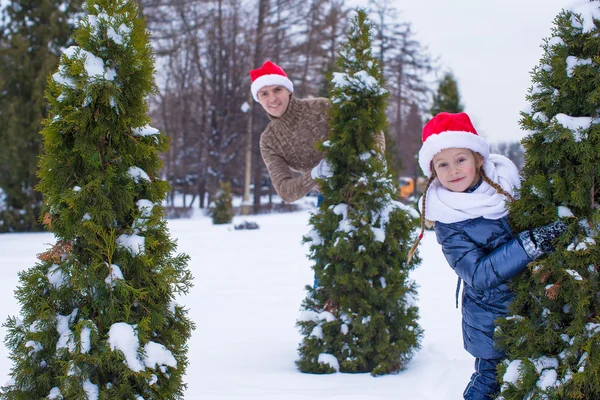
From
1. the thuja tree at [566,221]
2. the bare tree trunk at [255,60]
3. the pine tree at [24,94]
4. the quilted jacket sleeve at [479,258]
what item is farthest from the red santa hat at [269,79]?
the bare tree trunk at [255,60]

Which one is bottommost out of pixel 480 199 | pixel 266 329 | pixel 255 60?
pixel 266 329

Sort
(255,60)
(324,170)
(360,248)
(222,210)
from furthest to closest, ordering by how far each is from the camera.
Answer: (255,60), (222,210), (324,170), (360,248)

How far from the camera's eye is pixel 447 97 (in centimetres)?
1580

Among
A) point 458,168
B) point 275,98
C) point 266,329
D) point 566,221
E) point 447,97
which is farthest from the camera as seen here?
point 447,97

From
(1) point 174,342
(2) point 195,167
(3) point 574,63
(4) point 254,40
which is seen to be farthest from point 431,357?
(2) point 195,167

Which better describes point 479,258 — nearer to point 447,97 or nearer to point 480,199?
point 480,199

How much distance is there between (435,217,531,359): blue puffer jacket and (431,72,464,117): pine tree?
44.5 feet

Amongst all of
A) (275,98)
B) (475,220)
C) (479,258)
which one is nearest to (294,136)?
(275,98)

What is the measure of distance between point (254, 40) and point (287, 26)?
1.80 m

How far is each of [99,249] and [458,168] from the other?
1.85 meters

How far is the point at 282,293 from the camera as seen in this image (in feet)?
26.2

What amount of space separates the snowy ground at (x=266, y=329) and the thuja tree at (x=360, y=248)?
23cm

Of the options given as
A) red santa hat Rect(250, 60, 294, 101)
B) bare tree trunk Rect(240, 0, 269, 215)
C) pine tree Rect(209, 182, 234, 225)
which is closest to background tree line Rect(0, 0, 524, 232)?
bare tree trunk Rect(240, 0, 269, 215)

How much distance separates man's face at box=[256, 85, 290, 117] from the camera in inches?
193
